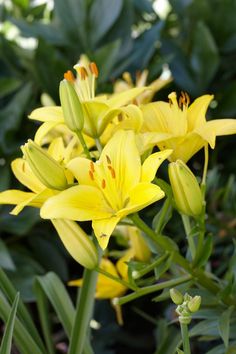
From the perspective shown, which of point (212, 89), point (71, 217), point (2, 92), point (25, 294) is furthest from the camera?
point (212, 89)

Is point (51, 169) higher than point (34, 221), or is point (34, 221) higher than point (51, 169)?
point (51, 169)

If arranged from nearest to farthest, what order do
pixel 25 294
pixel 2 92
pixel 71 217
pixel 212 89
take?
pixel 71 217
pixel 25 294
pixel 2 92
pixel 212 89

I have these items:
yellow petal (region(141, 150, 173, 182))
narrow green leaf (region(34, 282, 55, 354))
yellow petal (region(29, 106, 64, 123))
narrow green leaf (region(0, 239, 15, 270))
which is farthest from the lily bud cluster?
narrow green leaf (region(0, 239, 15, 270))

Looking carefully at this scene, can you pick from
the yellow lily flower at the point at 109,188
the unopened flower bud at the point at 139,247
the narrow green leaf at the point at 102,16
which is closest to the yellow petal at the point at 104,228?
the yellow lily flower at the point at 109,188

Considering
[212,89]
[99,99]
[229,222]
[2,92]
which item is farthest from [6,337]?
[212,89]

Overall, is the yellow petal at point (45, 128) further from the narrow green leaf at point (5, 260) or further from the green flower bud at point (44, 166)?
the narrow green leaf at point (5, 260)

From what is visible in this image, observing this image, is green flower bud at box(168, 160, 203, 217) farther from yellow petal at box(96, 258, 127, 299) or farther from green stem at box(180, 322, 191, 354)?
yellow petal at box(96, 258, 127, 299)

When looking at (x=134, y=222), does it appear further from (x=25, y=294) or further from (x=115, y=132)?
(x=25, y=294)

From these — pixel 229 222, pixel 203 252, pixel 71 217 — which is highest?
pixel 71 217
